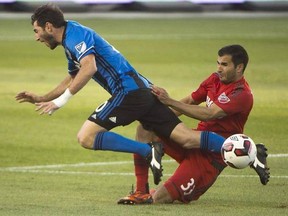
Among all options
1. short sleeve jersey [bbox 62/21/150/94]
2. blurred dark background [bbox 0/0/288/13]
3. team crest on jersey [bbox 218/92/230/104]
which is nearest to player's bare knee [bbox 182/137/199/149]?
team crest on jersey [bbox 218/92/230/104]

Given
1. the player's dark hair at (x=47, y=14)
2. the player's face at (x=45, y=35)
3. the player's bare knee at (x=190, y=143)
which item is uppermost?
the player's dark hair at (x=47, y=14)

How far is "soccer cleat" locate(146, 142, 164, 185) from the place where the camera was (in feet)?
37.8

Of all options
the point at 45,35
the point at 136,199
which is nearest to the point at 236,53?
the point at 136,199

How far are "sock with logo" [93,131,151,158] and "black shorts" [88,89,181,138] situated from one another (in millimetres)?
141

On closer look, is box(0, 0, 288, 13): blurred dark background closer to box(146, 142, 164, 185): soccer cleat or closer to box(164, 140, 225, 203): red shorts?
box(164, 140, 225, 203): red shorts

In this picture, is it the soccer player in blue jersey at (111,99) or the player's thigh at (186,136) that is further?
the player's thigh at (186,136)

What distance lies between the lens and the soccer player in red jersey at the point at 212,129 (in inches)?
467

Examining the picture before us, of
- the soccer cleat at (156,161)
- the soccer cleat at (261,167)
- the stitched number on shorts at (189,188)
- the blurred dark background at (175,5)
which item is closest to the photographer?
the soccer cleat at (156,161)

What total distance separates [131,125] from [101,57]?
7.77 metres

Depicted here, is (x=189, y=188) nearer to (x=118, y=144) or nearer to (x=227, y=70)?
(x=118, y=144)

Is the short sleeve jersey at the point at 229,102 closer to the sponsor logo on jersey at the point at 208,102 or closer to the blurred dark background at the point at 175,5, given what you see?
the sponsor logo on jersey at the point at 208,102

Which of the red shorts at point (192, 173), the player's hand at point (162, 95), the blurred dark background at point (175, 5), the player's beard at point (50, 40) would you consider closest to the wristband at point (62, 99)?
the player's beard at point (50, 40)

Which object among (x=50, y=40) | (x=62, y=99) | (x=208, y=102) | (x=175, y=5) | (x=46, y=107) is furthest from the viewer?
(x=175, y=5)

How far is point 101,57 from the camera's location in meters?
11.8
